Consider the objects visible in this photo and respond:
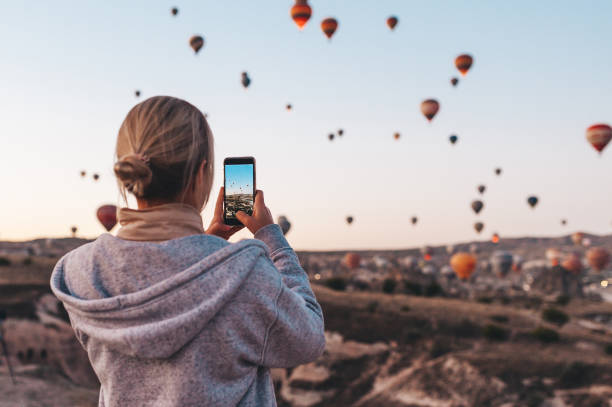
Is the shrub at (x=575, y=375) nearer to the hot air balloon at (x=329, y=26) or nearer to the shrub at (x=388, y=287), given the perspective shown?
the hot air balloon at (x=329, y=26)

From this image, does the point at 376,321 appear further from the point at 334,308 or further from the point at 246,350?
the point at 246,350

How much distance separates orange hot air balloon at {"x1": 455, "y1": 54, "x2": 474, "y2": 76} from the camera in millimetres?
38812

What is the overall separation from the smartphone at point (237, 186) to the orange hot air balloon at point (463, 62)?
4011cm

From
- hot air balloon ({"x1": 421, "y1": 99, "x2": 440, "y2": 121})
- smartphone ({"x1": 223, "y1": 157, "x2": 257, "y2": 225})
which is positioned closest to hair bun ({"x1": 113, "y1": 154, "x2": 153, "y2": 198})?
smartphone ({"x1": 223, "y1": 157, "x2": 257, "y2": 225})

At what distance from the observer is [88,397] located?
70.4 ft

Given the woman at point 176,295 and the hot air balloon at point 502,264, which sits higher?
the woman at point 176,295

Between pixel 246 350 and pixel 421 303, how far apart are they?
45.0 metres

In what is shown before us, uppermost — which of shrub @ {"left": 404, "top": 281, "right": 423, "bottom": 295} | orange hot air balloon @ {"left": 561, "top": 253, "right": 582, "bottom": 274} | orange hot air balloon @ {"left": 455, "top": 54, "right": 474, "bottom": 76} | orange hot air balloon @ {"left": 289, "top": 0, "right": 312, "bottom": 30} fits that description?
orange hot air balloon @ {"left": 289, "top": 0, "right": 312, "bottom": 30}

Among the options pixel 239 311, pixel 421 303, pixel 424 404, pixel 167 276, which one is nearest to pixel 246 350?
pixel 239 311

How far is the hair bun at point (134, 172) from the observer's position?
1578 mm

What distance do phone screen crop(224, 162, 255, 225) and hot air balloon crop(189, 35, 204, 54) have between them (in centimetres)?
3393

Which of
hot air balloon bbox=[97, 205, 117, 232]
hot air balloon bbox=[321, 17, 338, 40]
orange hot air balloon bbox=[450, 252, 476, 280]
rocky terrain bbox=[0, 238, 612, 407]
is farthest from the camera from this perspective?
orange hot air balloon bbox=[450, 252, 476, 280]

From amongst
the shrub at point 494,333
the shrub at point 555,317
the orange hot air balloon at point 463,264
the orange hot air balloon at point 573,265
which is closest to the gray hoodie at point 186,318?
the shrub at point 494,333

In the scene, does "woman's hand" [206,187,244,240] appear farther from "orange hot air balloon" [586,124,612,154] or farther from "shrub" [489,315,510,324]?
"shrub" [489,315,510,324]
